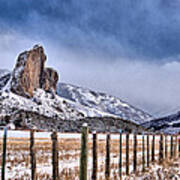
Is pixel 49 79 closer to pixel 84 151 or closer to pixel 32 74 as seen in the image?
pixel 32 74

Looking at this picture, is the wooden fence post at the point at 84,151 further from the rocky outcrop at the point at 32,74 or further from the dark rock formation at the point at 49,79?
the dark rock formation at the point at 49,79

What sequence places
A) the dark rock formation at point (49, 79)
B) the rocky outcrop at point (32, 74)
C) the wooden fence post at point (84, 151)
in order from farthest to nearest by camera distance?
the dark rock formation at point (49, 79)
the rocky outcrop at point (32, 74)
the wooden fence post at point (84, 151)

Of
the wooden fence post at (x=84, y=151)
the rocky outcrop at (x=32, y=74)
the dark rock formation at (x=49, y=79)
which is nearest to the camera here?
the wooden fence post at (x=84, y=151)

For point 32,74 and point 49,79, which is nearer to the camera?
point 32,74

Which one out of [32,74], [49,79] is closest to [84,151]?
[32,74]

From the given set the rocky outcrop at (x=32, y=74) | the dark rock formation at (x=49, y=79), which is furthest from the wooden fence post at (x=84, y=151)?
the dark rock formation at (x=49, y=79)

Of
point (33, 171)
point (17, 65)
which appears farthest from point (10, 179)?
point (17, 65)

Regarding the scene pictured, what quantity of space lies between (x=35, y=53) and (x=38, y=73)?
12097 mm

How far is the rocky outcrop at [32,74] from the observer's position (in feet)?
483

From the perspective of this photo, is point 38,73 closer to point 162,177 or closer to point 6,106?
point 6,106

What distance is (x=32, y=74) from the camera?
160750mm

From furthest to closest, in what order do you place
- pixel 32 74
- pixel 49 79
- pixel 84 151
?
pixel 49 79, pixel 32 74, pixel 84 151

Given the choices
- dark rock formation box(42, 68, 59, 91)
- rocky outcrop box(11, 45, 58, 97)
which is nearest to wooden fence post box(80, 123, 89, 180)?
rocky outcrop box(11, 45, 58, 97)

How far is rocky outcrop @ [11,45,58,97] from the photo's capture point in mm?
147125
